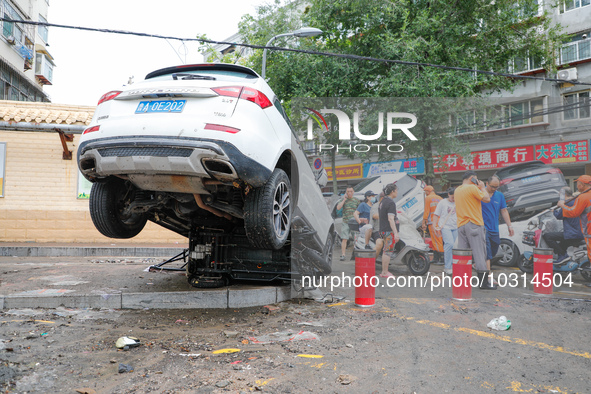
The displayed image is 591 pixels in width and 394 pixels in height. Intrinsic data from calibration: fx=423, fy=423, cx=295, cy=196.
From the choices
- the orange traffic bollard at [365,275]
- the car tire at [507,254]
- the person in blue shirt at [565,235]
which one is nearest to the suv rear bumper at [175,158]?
the orange traffic bollard at [365,275]

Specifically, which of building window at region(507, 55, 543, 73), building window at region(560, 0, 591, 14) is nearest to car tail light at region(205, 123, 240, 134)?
building window at region(507, 55, 543, 73)

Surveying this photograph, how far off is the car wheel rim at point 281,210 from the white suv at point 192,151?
0.03 ft

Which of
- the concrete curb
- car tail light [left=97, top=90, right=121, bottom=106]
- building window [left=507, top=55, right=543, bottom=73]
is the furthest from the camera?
building window [left=507, top=55, right=543, bottom=73]

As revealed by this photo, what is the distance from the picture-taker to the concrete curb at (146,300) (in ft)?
16.7

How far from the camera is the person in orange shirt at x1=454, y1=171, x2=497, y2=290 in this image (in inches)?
248

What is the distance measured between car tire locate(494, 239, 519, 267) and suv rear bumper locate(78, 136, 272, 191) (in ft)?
14.5

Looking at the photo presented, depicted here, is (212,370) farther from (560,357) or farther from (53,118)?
(53,118)

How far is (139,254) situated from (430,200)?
879 cm

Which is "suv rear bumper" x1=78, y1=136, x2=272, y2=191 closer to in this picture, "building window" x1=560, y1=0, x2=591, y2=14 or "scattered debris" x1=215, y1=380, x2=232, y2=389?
"scattered debris" x1=215, y1=380, x2=232, y2=389

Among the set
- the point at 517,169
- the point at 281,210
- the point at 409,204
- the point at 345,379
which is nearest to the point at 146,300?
the point at 281,210

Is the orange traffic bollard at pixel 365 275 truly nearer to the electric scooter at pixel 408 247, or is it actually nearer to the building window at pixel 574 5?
the electric scooter at pixel 408 247

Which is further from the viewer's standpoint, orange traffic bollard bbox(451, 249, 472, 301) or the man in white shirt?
the man in white shirt

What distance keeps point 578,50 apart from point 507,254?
14.3 metres

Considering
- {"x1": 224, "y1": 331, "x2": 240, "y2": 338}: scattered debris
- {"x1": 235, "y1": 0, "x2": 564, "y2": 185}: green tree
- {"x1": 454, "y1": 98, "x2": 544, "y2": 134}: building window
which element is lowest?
{"x1": 224, "y1": 331, "x2": 240, "y2": 338}: scattered debris
